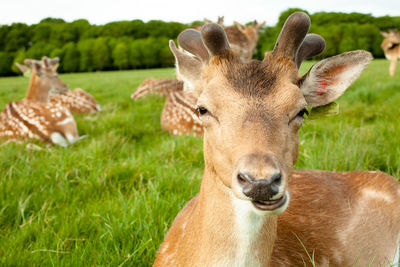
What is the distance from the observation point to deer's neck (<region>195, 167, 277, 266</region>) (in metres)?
1.61

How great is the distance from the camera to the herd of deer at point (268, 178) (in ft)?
4.57

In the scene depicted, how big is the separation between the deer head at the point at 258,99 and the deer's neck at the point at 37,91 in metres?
6.72

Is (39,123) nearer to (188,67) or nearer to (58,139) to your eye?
(58,139)

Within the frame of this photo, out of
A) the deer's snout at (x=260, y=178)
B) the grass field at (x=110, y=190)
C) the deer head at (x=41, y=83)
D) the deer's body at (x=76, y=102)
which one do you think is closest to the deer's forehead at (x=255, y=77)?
the deer's snout at (x=260, y=178)

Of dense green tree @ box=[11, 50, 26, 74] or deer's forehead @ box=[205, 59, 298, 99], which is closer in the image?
deer's forehead @ box=[205, 59, 298, 99]

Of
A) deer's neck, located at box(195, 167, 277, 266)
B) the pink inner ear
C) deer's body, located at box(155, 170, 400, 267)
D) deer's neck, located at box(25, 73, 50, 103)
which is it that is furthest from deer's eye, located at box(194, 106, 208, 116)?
deer's neck, located at box(25, 73, 50, 103)

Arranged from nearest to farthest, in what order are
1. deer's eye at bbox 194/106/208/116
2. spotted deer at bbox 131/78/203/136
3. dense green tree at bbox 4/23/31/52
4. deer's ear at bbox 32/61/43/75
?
1. deer's eye at bbox 194/106/208/116
2. spotted deer at bbox 131/78/203/136
3. deer's ear at bbox 32/61/43/75
4. dense green tree at bbox 4/23/31/52

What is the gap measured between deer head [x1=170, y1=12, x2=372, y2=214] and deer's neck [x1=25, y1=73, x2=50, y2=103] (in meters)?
6.72

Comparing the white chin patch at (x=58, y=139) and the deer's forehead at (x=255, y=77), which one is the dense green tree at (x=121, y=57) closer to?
the white chin patch at (x=58, y=139)

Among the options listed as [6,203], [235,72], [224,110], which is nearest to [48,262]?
[6,203]

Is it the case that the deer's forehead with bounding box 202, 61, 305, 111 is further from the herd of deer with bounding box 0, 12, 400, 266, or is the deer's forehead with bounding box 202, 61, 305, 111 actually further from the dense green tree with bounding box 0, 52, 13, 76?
the dense green tree with bounding box 0, 52, 13, 76

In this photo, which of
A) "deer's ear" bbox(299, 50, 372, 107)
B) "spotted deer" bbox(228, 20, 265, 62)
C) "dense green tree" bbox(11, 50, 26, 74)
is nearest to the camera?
"deer's ear" bbox(299, 50, 372, 107)

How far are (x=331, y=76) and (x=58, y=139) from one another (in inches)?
171

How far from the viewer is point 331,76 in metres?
1.87
